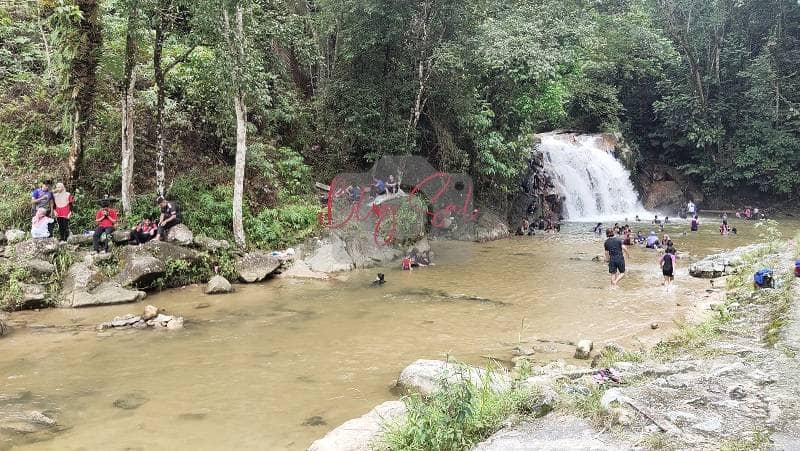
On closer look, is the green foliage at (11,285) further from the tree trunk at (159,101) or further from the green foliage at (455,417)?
the green foliage at (455,417)

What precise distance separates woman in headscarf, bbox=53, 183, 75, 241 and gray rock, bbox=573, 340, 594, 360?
11519mm

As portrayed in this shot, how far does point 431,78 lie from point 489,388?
16024 millimetres

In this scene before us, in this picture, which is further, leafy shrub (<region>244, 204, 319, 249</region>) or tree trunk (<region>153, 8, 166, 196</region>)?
leafy shrub (<region>244, 204, 319, 249</region>)

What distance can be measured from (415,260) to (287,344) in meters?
7.40

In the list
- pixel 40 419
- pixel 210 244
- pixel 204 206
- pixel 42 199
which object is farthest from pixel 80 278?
pixel 40 419

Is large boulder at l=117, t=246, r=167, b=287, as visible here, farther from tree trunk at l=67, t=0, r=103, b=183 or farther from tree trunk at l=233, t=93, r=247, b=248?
tree trunk at l=67, t=0, r=103, b=183

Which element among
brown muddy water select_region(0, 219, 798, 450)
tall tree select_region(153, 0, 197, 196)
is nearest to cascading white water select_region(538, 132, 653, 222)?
brown muddy water select_region(0, 219, 798, 450)

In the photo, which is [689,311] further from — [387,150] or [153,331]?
[387,150]

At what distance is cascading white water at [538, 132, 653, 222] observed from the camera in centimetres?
2695

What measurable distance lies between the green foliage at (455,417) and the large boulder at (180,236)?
9786mm

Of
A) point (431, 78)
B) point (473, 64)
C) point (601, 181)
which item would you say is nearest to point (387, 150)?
point (431, 78)

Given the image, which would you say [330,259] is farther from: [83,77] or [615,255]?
[83,77]

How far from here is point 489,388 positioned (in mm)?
5270

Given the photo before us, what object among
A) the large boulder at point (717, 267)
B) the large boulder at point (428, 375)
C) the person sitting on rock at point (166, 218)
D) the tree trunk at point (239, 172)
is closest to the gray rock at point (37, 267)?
the person sitting on rock at point (166, 218)
